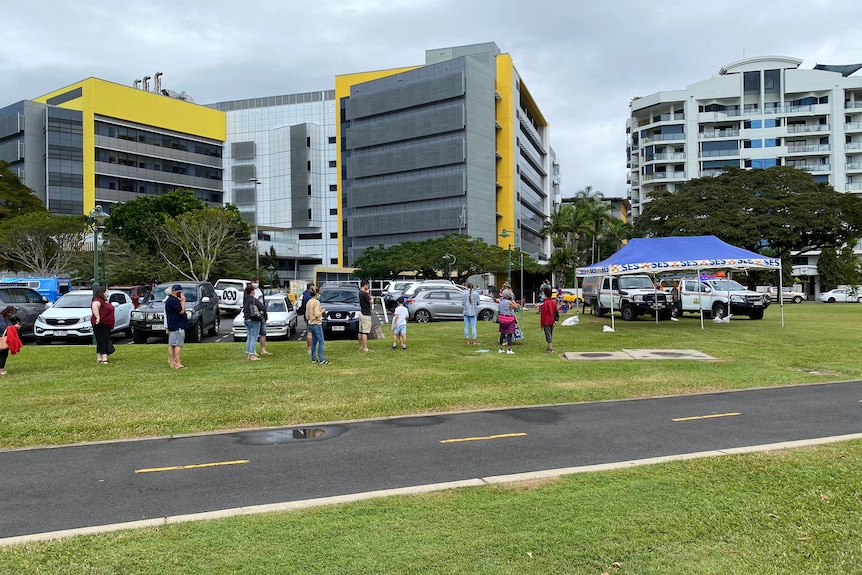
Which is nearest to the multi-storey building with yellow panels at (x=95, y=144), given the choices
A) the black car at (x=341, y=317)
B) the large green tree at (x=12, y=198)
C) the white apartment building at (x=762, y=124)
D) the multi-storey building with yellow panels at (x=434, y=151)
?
the large green tree at (x=12, y=198)

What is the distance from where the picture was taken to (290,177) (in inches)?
3278

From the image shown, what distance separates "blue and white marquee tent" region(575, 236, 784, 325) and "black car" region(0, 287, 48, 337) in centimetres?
1862

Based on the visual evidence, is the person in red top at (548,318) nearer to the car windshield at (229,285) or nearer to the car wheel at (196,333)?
the car wheel at (196,333)

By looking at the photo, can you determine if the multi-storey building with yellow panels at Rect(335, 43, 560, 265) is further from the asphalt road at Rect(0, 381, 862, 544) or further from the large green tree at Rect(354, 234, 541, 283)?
the asphalt road at Rect(0, 381, 862, 544)

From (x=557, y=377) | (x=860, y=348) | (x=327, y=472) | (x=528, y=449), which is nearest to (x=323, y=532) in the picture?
(x=327, y=472)

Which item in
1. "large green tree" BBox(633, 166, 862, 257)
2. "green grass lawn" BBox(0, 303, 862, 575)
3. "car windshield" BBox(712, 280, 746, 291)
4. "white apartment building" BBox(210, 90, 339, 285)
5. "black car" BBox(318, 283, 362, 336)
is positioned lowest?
"green grass lawn" BBox(0, 303, 862, 575)

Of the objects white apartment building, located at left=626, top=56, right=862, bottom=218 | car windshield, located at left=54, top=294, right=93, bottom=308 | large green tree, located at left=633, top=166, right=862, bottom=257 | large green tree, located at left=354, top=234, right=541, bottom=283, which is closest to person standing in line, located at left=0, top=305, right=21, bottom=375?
car windshield, located at left=54, top=294, right=93, bottom=308

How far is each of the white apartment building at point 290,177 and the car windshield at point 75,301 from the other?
6002cm

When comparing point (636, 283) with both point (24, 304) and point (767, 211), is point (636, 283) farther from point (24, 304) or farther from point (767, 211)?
point (767, 211)

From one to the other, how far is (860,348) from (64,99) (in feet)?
281

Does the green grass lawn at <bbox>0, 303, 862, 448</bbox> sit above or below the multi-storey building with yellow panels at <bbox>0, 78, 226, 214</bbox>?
below

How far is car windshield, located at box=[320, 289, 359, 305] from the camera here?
20953 mm

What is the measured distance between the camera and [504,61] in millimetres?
74250

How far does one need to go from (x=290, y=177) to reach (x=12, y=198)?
115 ft
